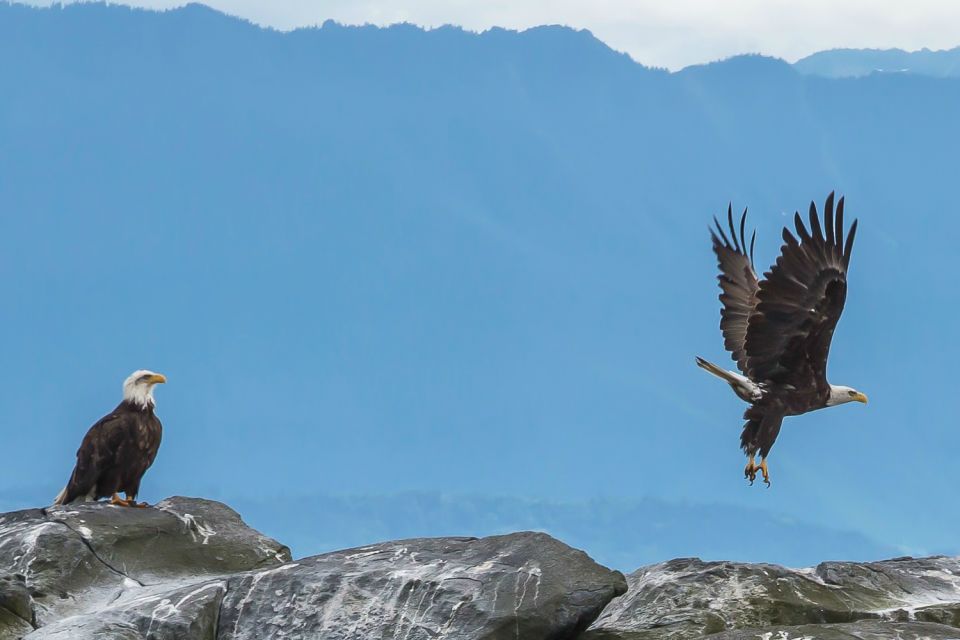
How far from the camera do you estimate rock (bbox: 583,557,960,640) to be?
7.87 m

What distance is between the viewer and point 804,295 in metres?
11.5

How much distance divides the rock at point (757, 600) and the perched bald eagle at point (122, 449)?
3.56 meters

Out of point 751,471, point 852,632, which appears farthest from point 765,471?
point 852,632

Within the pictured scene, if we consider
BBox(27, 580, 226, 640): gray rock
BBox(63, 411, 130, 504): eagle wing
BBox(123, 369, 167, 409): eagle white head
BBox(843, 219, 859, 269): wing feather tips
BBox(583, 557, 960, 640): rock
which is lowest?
BBox(27, 580, 226, 640): gray rock

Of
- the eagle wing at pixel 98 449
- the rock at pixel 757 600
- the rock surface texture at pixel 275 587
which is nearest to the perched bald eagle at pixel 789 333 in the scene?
the rock at pixel 757 600

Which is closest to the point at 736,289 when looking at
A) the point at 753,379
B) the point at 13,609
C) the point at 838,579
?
the point at 753,379

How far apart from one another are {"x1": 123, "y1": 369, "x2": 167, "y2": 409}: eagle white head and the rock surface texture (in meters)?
0.99

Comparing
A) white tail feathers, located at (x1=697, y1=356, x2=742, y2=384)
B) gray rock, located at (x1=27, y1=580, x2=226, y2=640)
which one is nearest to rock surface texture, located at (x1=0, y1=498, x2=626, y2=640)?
gray rock, located at (x1=27, y1=580, x2=226, y2=640)

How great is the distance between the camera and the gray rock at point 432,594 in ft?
24.7

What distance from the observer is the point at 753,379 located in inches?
490

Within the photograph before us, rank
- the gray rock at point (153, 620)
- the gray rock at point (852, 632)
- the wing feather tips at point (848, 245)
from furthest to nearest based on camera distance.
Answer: the wing feather tips at point (848, 245) < the gray rock at point (153, 620) < the gray rock at point (852, 632)

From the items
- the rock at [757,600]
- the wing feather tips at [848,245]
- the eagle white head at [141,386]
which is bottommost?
the rock at [757,600]

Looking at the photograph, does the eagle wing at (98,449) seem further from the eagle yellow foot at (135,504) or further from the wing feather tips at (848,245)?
the wing feather tips at (848,245)

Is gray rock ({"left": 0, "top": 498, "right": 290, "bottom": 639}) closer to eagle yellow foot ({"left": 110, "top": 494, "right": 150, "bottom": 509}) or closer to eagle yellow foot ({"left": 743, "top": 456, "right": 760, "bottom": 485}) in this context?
eagle yellow foot ({"left": 110, "top": 494, "right": 150, "bottom": 509})
